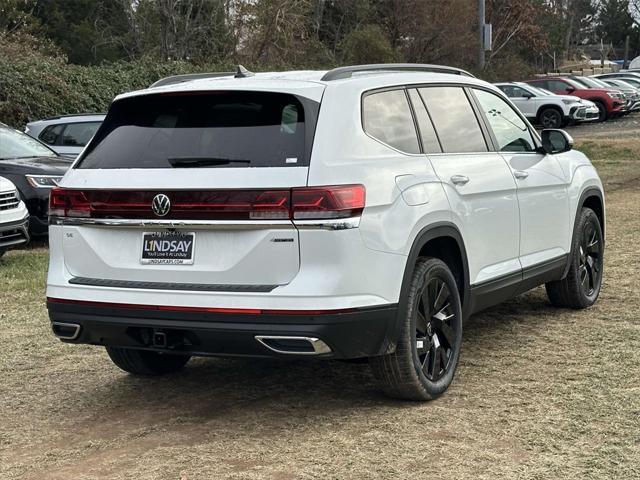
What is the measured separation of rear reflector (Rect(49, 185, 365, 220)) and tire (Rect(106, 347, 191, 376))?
4.13ft

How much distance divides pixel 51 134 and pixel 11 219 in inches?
223

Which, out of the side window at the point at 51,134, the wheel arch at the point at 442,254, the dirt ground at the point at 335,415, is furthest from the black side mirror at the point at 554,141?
the side window at the point at 51,134

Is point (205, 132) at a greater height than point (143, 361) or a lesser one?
greater

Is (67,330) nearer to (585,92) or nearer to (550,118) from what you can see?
(550,118)

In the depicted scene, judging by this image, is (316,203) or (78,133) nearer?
(316,203)

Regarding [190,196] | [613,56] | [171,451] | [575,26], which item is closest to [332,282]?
[190,196]

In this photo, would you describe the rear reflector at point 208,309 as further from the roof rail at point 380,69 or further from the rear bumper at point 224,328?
the roof rail at point 380,69

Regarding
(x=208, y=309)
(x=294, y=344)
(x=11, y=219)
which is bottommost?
(x=11, y=219)

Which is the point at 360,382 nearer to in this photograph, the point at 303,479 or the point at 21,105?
the point at 303,479

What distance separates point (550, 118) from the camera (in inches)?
1321

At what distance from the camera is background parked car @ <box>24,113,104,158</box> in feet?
50.7

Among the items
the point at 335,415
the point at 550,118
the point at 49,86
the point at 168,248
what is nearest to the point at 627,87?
the point at 550,118

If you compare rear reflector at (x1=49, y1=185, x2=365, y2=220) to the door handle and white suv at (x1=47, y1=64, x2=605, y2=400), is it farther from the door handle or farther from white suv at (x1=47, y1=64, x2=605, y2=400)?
the door handle

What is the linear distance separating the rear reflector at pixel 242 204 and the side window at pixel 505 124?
1.99 m
